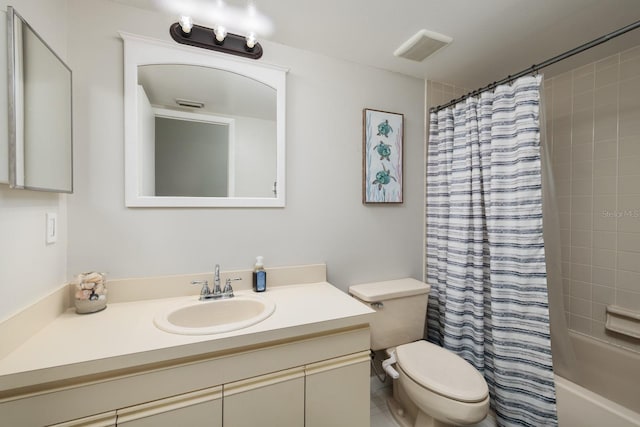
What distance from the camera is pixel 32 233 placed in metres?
0.93

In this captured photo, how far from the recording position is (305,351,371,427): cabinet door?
1.04 meters

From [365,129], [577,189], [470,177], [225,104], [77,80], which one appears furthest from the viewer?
[577,189]

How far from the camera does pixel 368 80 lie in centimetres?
173

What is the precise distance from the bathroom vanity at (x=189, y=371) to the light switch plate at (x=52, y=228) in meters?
0.32

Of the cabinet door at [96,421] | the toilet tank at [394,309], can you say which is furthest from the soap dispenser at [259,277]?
the cabinet door at [96,421]

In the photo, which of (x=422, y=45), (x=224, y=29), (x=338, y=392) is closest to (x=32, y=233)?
(x=224, y=29)

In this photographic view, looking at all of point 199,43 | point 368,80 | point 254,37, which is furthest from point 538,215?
point 199,43

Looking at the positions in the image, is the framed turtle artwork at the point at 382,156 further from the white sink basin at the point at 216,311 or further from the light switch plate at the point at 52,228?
the light switch plate at the point at 52,228

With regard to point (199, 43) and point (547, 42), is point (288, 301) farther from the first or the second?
point (547, 42)

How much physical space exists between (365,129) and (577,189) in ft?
5.20

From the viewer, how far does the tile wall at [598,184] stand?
1.57 m

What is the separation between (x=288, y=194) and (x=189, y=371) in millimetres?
956

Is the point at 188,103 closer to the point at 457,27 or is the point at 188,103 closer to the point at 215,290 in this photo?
the point at 215,290

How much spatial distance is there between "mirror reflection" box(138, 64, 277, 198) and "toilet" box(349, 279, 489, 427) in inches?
39.3
